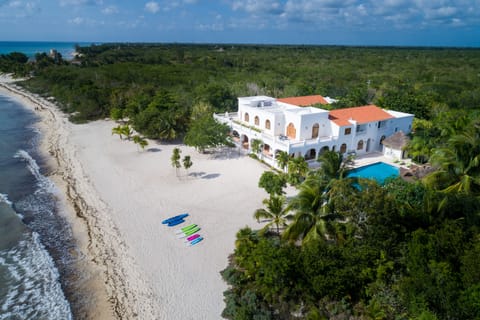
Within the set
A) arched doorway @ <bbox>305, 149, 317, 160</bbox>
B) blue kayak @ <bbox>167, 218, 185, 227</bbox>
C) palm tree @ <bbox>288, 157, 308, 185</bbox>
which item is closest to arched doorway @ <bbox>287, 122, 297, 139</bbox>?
arched doorway @ <bbox>305, 149, 317, 160</bbox>

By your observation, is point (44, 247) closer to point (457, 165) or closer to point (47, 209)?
point (47, 209)

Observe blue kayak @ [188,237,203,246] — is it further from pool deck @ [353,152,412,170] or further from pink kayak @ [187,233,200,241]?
pool deck @ [353,152,412,170]

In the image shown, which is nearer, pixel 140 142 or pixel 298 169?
pixel 298 169

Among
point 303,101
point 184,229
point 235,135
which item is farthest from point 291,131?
point 184,229

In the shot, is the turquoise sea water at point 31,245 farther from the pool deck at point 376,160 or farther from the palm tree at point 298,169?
the pool deck at point 376,160

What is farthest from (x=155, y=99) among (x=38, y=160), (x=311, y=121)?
(x=311, y=121)

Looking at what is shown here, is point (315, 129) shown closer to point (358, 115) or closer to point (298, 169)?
point (358, 115)

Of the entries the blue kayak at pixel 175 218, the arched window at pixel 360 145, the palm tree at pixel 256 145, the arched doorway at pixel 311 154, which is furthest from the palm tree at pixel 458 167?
the blue kayak at pixel 175 218
